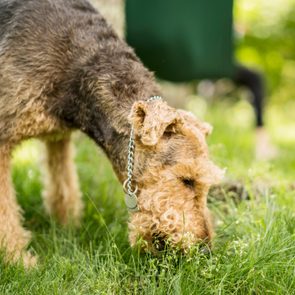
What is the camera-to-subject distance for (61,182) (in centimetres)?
501

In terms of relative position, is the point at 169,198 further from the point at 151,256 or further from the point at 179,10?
the point at 179,10

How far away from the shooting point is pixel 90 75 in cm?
405

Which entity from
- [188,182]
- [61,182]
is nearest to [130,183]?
[188,182]

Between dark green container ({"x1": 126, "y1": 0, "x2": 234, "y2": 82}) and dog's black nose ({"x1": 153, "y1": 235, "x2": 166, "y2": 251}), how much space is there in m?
3.25

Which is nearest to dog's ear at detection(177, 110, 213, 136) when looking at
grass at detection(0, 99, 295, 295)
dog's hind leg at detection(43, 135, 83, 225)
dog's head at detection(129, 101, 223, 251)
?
dog's head at detection(129, 101, 223, 251)

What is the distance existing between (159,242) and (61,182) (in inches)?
64.8

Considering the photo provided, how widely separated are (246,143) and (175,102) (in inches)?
99.6

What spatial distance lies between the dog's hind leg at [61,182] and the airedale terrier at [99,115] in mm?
576

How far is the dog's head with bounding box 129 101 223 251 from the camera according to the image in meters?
3.50

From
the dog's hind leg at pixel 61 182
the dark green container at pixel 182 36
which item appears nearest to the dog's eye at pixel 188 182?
the dog's hind leg at pixel 61 182

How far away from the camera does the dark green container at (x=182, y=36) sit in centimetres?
643

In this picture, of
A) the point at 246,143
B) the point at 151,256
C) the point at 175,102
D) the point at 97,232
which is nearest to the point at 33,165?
the point at 97,232

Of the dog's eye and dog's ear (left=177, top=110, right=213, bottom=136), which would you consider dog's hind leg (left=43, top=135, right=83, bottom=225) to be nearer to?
dog's ear (left=177, top=110, right=213, bottom=136)

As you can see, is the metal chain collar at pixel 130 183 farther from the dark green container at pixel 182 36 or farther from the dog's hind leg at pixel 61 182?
the dark green container at pixel 182 36
